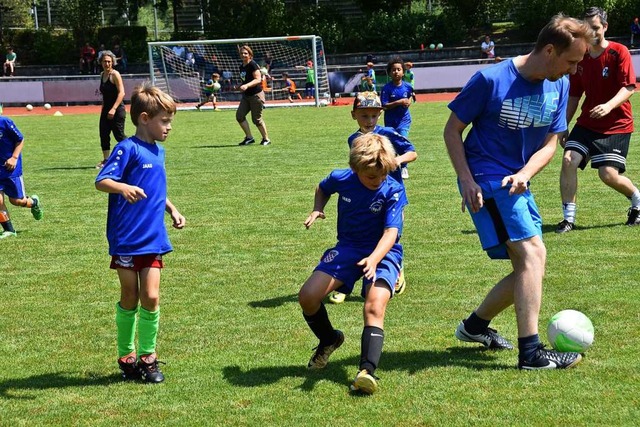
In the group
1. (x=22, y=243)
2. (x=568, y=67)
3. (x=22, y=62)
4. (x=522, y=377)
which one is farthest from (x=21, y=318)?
(x=22, y=62)

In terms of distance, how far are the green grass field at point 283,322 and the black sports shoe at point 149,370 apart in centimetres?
6

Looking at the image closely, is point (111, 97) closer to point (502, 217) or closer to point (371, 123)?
point (371, 123)

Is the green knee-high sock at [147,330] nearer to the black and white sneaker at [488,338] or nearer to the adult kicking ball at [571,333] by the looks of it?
the black and white sneaker at [488,338]

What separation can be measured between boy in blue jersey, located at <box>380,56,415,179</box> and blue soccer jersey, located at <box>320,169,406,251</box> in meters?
7.13

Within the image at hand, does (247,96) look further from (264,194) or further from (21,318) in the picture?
(21,318)

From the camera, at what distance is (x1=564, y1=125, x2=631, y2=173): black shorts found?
9055 mm

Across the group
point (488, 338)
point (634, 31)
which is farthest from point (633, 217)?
point (634, 31)

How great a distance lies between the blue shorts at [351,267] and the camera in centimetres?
510

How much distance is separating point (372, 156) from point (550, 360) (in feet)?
5.00

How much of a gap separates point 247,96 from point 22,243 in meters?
9.28

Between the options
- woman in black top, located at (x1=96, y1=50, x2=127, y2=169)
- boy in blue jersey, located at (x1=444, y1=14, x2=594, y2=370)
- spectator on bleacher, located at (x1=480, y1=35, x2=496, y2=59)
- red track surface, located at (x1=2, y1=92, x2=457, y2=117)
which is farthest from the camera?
spectator on bleacher, located at (x1=480, y1=35, x2=496, y2=59)

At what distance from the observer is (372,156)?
5.02 meters

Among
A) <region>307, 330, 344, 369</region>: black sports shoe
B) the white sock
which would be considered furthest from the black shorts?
<region>307, 330, 344, 369</region>: black sports shoe

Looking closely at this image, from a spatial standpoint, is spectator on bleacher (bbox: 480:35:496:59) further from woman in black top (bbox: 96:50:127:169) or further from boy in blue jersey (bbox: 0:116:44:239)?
boy in blue jersey (bbox: 0:116:44:239)
